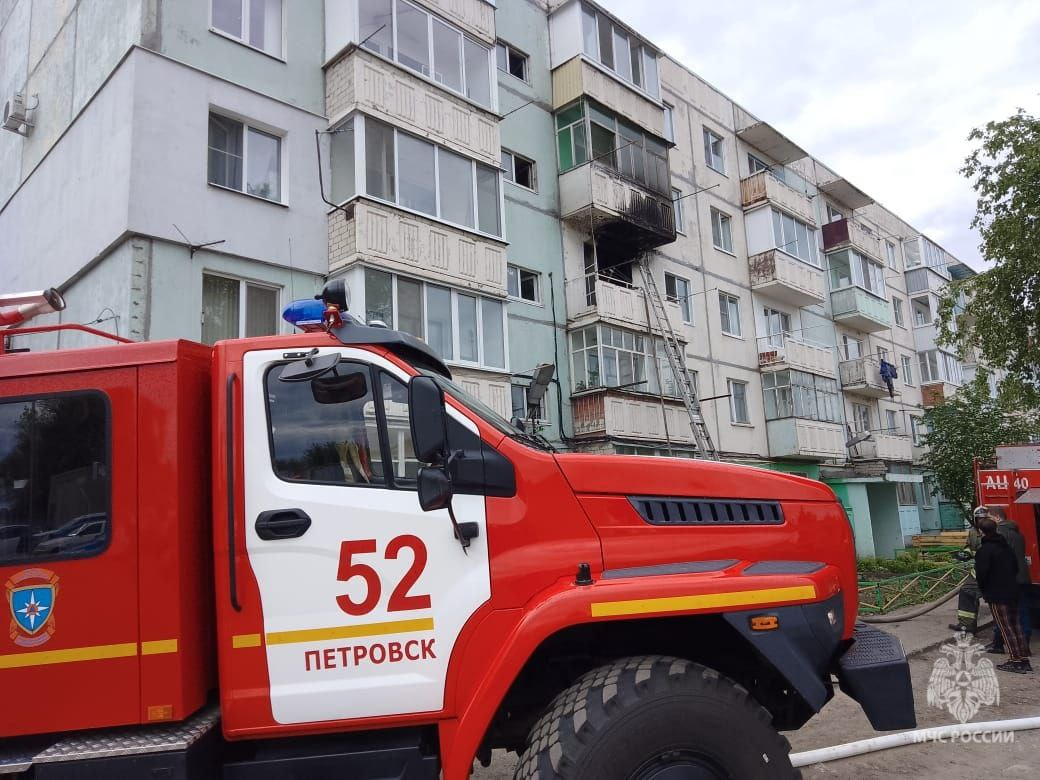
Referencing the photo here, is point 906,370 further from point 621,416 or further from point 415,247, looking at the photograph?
point 415,247

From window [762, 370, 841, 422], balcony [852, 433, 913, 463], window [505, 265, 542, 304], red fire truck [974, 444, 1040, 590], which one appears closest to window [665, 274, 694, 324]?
window [762, 370, 841, 422]

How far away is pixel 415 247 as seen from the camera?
44.1 ft

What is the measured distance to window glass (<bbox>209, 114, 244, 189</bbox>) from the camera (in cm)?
1232

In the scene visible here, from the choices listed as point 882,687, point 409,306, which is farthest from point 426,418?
point 409,306

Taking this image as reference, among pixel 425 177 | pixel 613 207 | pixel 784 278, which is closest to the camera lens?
pixel 425 177

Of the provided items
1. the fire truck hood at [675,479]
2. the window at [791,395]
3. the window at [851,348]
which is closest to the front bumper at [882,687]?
the fire truck hood at [675,479]

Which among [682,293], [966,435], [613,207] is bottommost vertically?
[966,435]

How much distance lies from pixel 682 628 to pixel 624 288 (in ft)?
52.9

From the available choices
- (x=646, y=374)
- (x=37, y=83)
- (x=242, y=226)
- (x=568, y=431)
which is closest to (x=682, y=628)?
(x=242, y=226)

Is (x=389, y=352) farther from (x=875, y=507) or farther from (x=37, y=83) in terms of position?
(x=875, y=507)

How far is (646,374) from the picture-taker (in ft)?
61.5

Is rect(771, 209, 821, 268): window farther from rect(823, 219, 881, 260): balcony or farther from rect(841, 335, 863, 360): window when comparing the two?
rect(841, 335, 863, 360): window

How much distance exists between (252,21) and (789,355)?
18.2 m

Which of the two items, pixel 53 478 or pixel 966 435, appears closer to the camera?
pixel 53 478
